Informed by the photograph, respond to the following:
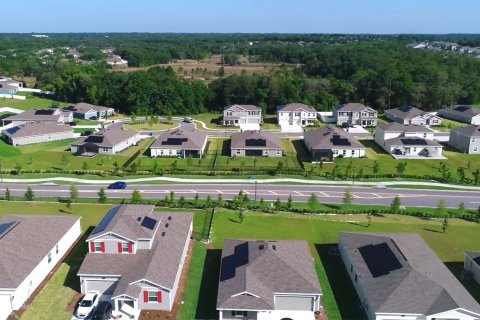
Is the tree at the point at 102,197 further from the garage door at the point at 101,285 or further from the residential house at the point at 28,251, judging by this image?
A: the garage door at the point at 101,285

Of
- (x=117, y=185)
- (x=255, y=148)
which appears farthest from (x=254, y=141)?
(x=117, y=185)

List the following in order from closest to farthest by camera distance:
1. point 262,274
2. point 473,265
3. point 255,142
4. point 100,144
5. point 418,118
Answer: point 262,274
point 473,265
point 100,144
point 255,142
point 418,118

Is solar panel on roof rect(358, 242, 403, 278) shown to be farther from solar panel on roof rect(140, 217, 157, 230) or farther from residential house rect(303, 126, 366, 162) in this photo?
residential house rect(303, 126, 366, 162)

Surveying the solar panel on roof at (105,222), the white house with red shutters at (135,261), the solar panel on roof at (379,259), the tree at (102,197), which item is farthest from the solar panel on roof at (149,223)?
the solar panel on roof at (379,259)

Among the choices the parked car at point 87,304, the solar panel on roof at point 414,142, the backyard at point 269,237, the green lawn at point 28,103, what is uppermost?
the green lawn at point 28,103

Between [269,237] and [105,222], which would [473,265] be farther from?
[105,222]

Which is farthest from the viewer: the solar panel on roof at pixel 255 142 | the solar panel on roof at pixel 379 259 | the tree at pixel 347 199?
the solar panel on roof at pixel 255 142
